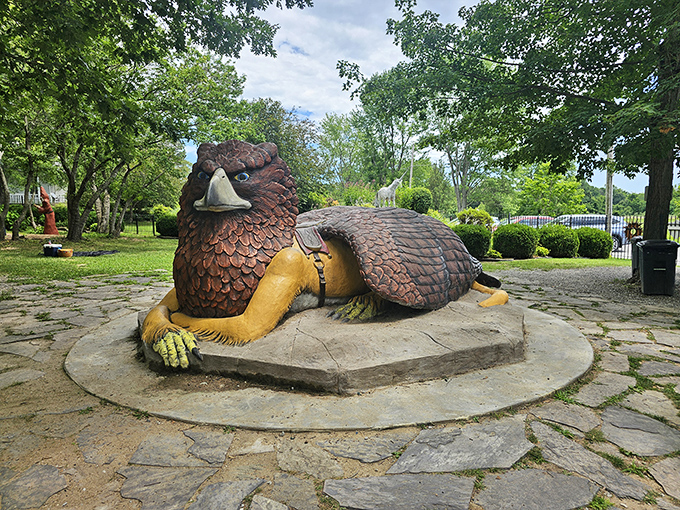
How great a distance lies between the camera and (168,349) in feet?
8.49

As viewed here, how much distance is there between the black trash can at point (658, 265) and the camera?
617cm

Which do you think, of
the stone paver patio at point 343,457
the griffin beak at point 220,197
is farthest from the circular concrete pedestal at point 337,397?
the griffin beak at point 220,197

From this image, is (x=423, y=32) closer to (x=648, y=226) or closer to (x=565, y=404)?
(x=648, y=226)

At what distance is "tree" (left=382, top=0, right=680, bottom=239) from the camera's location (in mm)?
5773

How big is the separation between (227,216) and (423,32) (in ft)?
21.8

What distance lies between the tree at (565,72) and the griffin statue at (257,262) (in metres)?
4.46

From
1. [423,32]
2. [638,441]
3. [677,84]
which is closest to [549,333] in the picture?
[638,441]

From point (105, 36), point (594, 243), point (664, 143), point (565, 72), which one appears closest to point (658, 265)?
point (664, 143)

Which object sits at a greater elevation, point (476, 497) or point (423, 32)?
point (423, 32)

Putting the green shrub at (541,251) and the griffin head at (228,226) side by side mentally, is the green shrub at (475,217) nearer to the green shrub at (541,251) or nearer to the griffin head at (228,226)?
the green shrub at (541,251)

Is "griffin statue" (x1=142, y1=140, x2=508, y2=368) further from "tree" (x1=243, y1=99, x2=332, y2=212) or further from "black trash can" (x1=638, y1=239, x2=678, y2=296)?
"tree" (x1=243, y1=99, x2=332, y2=212)

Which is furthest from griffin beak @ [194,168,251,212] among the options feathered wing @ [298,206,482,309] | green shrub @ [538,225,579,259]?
green shrub @ [538,225,579,259]

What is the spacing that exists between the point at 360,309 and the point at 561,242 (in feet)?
43.7

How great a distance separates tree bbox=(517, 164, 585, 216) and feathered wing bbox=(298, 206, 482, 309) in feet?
90.2
